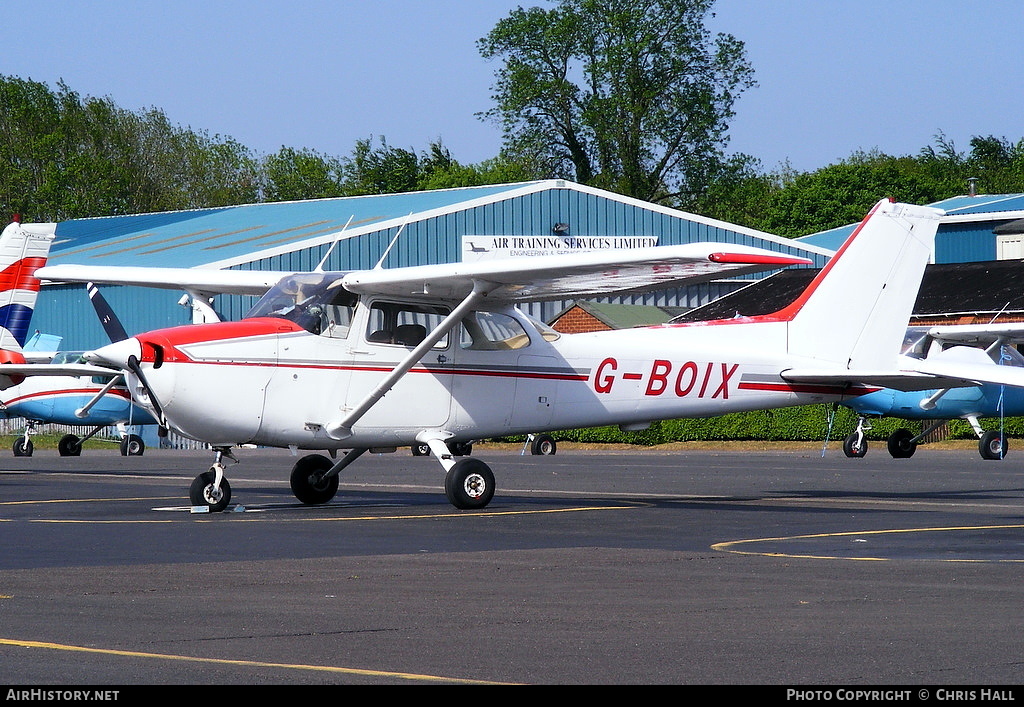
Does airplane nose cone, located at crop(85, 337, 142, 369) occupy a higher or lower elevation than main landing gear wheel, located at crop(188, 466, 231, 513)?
higher

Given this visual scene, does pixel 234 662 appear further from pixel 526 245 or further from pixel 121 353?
pixel 526 245

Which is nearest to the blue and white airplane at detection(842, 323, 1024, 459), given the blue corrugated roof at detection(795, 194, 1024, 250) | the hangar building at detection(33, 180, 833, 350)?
the hangar building at detection(33, 180, 833, 350)

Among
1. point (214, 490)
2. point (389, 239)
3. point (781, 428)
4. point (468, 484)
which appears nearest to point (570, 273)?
point (468, 484)

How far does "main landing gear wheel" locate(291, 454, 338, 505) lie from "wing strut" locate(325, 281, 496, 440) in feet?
4.60

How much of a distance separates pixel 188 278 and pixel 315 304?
338 centimetres

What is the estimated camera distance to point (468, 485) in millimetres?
15633

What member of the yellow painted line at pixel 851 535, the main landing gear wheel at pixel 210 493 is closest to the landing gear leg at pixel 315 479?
the main landing gear wheel at pixel 210 493

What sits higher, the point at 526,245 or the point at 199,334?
the point at 526,245

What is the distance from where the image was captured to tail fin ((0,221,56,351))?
24875mm

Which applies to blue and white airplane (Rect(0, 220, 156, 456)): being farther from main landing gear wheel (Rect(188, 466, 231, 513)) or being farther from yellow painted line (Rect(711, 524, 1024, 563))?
yellow painted line (Rect(711, 524, 1024, 563))

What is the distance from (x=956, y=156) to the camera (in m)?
108

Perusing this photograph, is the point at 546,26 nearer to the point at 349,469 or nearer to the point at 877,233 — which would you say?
the point at 349,469
